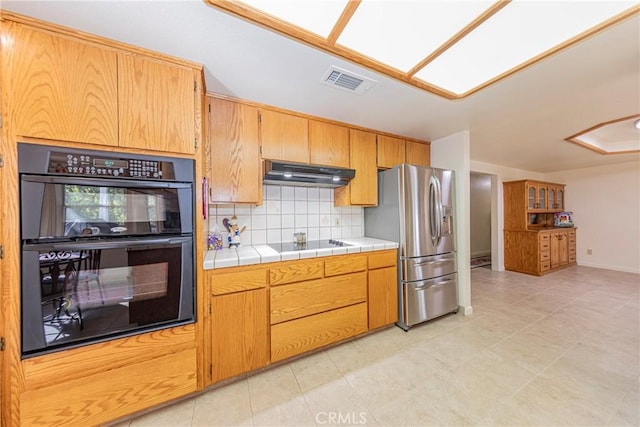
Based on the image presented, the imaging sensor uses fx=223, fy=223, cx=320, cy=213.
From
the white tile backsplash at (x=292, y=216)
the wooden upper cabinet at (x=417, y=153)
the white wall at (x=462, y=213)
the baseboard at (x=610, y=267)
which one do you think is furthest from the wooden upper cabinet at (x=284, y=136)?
the baseboard at (x=610, y=267)

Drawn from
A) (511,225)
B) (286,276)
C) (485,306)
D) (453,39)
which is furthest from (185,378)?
(511,225)

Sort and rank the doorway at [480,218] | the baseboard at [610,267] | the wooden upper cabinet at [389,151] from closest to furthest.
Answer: the wooden upper cabinet at [389,151] → the baseboard at [610,267] → the doorway at [480,218]

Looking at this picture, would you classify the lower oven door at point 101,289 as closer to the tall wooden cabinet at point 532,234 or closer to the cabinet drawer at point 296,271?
the cabinet drawer at point 296,271

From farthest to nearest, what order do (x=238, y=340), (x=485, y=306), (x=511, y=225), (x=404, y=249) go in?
(x=511, y=225), (x=485, y=306), (x=404, y=249), (x=238, y=340)

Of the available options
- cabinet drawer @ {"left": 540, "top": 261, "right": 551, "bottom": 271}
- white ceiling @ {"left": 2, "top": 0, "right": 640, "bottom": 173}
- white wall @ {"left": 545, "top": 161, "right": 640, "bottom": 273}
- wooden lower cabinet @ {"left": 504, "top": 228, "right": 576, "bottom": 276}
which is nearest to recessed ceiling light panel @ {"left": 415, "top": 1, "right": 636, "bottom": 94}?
white ceiling @ {"left": 2, "top": 0, "right": 640, "bottom": 173}

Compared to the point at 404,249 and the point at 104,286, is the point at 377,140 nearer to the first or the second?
the point at 404,249

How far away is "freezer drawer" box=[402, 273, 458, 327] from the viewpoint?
232cm

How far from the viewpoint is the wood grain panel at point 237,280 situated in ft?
5.03

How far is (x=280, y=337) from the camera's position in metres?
1.75

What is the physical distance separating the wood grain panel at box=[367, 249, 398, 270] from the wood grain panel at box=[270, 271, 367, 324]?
15 centimetres

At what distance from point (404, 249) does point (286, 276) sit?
49.9 inches

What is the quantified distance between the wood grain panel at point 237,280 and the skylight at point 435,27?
1.50 meters

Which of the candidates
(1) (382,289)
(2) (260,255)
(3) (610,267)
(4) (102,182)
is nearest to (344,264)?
(1) (382,289)

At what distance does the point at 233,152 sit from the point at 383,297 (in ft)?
6.47
